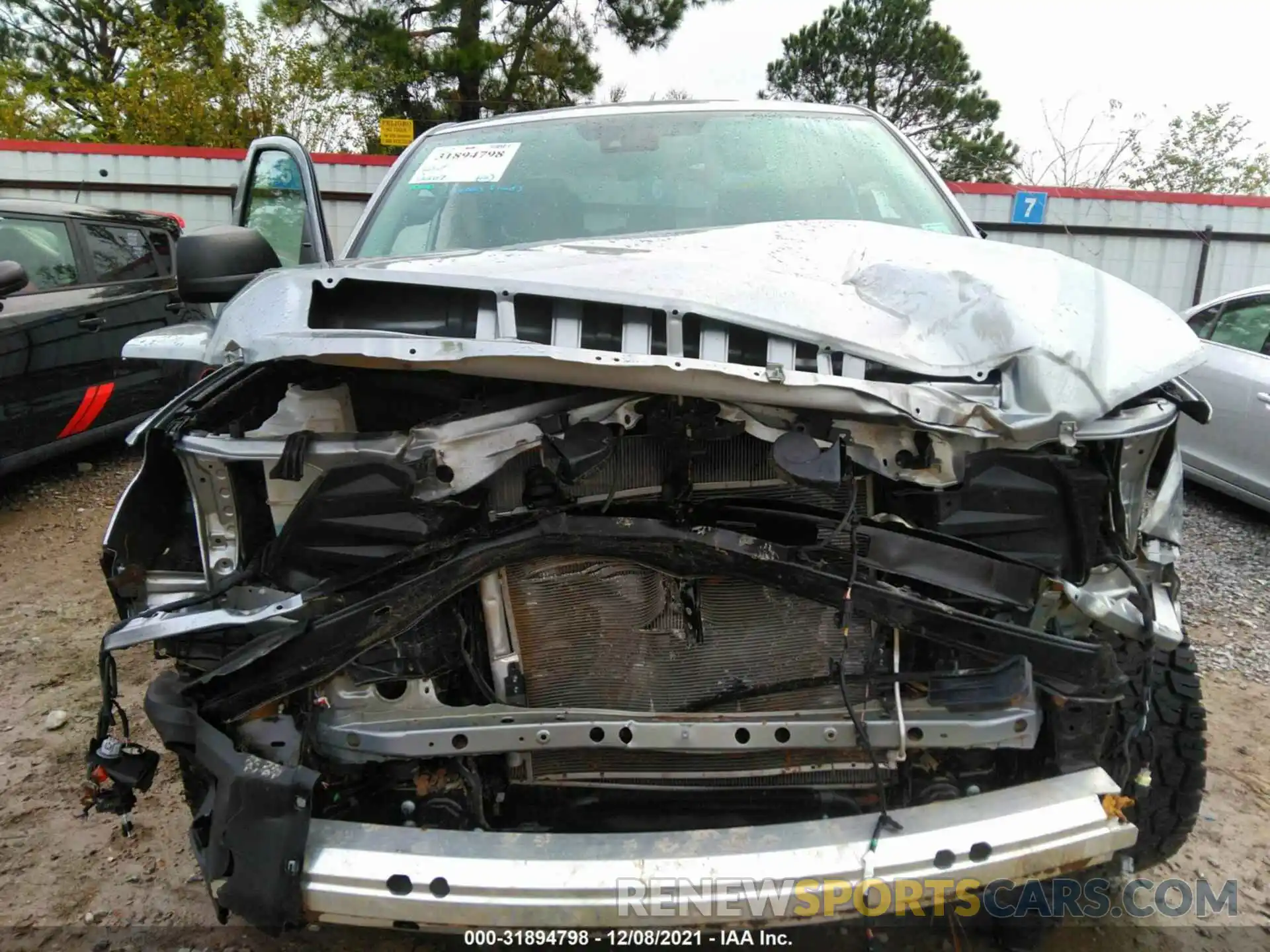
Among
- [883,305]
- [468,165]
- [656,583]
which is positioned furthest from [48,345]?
[883,305]

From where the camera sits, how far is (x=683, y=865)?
1.57m

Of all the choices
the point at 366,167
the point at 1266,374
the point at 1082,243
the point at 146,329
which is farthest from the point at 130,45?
the point at 1266,374

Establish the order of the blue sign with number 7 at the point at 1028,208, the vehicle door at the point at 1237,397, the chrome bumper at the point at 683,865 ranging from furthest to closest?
the blue sign with number 7 at the point at 1028,208 → the vehicle door at the point at 1237,397 → the chrome bumper at the point at 683,865

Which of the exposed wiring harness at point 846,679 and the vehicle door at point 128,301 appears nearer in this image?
the exposed wiring harness at point 846,679

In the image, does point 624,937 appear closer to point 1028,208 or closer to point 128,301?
point 128,301

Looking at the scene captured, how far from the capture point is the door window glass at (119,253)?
5.45 meters

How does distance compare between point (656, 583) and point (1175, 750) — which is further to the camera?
point (1175, 750)

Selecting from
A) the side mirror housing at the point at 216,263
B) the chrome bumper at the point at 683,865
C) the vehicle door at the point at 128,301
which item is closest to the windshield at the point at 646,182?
the side mirror housing at the point at 216,263

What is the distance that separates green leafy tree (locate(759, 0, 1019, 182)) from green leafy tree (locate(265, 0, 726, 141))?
5.45 meters

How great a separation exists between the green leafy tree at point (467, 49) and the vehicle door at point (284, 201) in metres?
11.3

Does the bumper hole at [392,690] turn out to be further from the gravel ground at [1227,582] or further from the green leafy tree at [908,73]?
the green leafy tree at [908,73]

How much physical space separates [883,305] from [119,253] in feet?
18.4

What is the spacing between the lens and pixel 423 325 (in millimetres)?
1726

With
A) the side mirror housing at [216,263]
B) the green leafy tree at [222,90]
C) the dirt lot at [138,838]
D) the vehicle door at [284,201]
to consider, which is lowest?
the dirt lot at [138,838]
